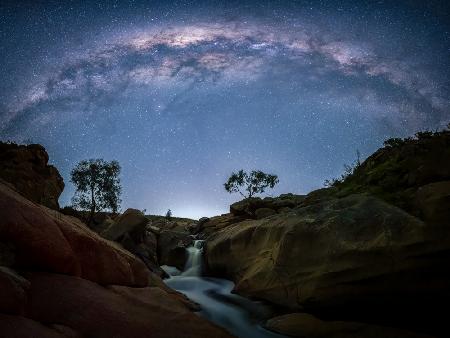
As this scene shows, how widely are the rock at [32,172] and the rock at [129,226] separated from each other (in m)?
5.11

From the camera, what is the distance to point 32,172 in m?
24.9

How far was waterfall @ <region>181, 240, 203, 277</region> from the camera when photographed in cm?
2433

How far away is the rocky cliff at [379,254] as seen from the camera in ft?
35.7

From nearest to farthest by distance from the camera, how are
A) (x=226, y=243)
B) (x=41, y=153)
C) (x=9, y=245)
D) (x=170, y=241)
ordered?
(x=9, y=245) < (x=226, y=243) < (x=41, y=153) < (x=170, y=241)

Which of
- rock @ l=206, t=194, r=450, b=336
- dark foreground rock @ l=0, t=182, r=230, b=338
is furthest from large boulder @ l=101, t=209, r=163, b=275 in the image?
dark foreground rock @ l=0, t=182, r=230, b=338

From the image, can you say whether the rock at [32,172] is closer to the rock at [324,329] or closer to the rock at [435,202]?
the rock at [324,329]

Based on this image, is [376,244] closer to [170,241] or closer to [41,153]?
[170,241]

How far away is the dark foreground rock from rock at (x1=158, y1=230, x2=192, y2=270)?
16109mm

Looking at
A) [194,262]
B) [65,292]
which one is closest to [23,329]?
[65,292]

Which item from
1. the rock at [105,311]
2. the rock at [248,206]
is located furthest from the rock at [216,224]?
the rock at [105,311]

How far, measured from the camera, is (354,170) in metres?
22.5

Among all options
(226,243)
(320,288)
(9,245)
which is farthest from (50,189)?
(320,288)

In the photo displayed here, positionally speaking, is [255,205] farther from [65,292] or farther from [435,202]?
[65,292]

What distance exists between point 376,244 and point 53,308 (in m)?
10.7
